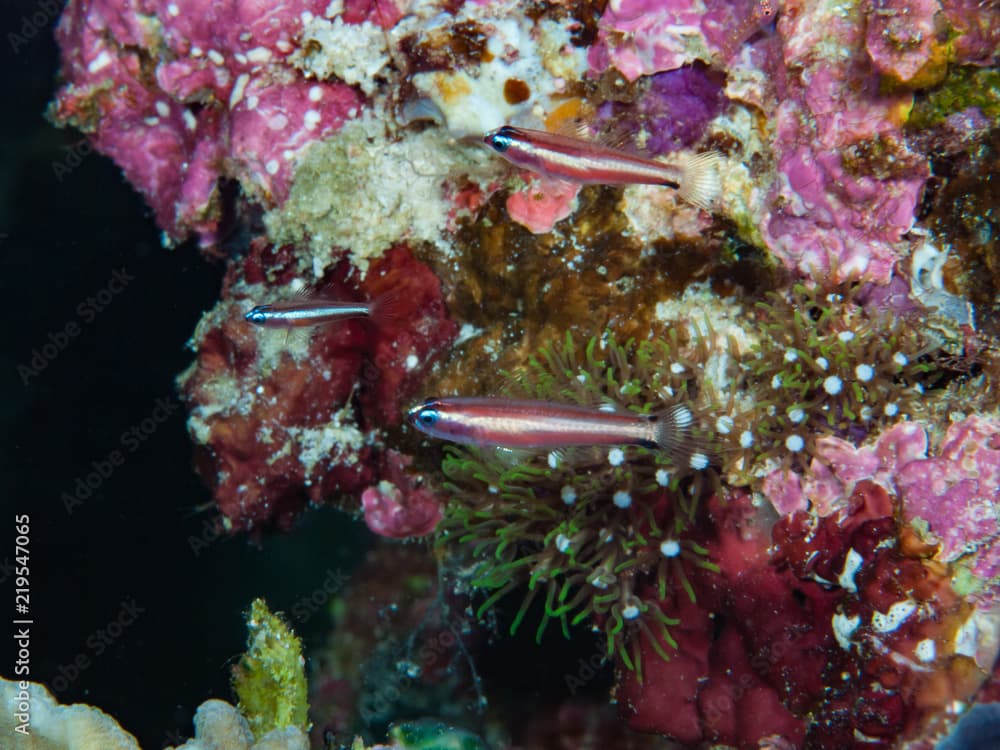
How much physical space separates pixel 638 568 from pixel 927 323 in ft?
6.59

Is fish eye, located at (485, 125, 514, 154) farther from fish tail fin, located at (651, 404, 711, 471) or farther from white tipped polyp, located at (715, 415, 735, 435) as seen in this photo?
white tipped polyp, located at (715, 415, 735, 435)

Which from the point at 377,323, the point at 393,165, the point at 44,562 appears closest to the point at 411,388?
the point at 377,323

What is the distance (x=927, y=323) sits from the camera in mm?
3389

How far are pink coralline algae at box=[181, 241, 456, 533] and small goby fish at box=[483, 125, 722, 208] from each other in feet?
4.95

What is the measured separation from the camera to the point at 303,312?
4.29 metres

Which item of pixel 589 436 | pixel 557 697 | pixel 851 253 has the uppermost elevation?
pixel 851 253

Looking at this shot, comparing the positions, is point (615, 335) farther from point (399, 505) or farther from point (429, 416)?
point (399, 505)

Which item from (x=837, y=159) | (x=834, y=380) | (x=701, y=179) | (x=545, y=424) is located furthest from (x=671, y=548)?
(x=837, y=159)

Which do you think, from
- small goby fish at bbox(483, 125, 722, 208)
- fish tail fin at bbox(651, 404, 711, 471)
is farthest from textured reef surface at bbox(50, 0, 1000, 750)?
small goby fish at bbox(483, 125, 722, 208)

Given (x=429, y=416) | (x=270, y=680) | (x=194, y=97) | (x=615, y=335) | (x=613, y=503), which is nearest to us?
(x=429, y=416)

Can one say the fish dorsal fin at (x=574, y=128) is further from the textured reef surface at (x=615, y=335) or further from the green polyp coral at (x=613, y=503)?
the green polyp coral at (x=613, y=503)

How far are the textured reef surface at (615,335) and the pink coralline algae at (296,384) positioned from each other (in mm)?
25

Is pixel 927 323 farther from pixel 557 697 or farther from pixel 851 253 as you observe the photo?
pixel 557 697

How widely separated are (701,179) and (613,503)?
76.0 inches
